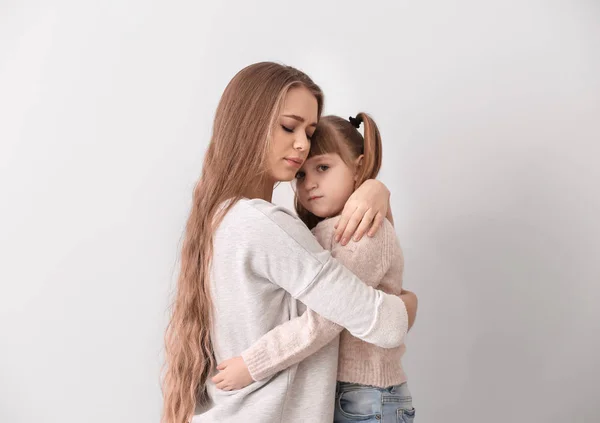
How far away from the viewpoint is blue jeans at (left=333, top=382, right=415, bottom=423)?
60.8 inches

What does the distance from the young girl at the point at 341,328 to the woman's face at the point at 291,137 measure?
0.34 feet

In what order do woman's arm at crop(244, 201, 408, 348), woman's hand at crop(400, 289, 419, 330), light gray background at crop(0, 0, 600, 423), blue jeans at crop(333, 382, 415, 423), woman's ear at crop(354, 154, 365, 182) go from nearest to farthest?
woman's arm at crop(244, 201, 408, 348)
blue jeans at crop(333, 382, 415, 423)
woman's hand at crop(400, 289, 419, 330)
woman's ear at crop(354, 154, 365, 182)
light gray background at crop(0, 0, 600, 423)

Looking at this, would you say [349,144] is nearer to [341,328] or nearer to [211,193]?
[211,193]

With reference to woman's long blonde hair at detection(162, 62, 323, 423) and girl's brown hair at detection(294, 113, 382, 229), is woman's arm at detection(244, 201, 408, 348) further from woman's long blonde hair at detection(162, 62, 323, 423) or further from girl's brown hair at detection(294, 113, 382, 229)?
girl's brown hair at detection(294, 113, 382, 229)

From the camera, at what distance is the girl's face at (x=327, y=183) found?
1.74 meters

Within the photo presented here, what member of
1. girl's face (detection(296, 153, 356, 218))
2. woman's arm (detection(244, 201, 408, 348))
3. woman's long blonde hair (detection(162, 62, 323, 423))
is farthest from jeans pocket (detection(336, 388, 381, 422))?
girl's face (detection(296, 153, 356, 218))

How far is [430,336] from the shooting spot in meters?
2.60

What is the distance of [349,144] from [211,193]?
1.43ft

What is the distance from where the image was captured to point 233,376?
4.93 feet

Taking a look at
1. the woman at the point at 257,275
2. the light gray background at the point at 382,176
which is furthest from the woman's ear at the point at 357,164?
the light gray background at the point at 382,176

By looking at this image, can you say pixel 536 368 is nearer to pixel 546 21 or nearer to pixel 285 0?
pixel 546 21

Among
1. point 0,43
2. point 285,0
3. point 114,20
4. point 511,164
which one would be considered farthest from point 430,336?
point 0,43

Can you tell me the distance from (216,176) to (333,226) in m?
0.34

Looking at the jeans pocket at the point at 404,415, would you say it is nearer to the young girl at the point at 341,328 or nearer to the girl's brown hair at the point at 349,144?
the young girl at the point at 341,328
